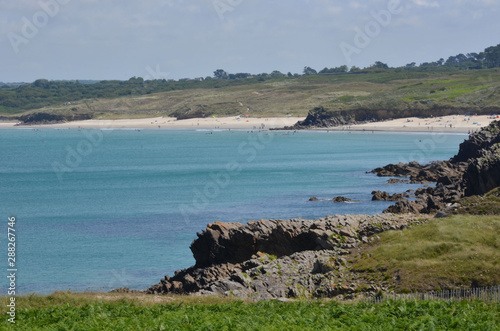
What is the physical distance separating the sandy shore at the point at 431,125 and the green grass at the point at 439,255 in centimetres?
10310

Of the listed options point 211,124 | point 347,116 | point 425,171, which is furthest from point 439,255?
point 211,124

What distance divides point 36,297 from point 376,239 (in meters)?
15.9

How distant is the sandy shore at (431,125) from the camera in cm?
13355

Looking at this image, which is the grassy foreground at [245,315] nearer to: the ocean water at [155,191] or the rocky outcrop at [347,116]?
the ocean water at [155,191]

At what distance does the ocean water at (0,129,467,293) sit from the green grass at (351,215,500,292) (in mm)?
13273

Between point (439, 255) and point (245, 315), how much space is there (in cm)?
1136

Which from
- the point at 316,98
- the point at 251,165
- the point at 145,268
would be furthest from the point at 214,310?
the point at 316,98

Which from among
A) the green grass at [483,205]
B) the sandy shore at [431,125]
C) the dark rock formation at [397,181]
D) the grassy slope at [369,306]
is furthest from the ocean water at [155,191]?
the green grass at [483,205]

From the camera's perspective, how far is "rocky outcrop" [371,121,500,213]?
45.3 metres

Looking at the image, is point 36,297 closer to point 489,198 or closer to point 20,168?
point 489,198

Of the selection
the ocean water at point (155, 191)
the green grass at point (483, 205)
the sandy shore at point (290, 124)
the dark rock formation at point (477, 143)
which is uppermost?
the sandy shore at point (290, 124)

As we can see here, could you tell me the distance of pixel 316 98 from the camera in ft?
656

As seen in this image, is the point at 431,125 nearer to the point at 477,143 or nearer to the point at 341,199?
the point at 477,143

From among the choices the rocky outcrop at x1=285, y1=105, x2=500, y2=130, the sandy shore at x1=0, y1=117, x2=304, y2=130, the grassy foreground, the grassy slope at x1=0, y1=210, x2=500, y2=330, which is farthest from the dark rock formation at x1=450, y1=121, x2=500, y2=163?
the sandy shore at x1=0, y1=117, x2=304, y2=130
